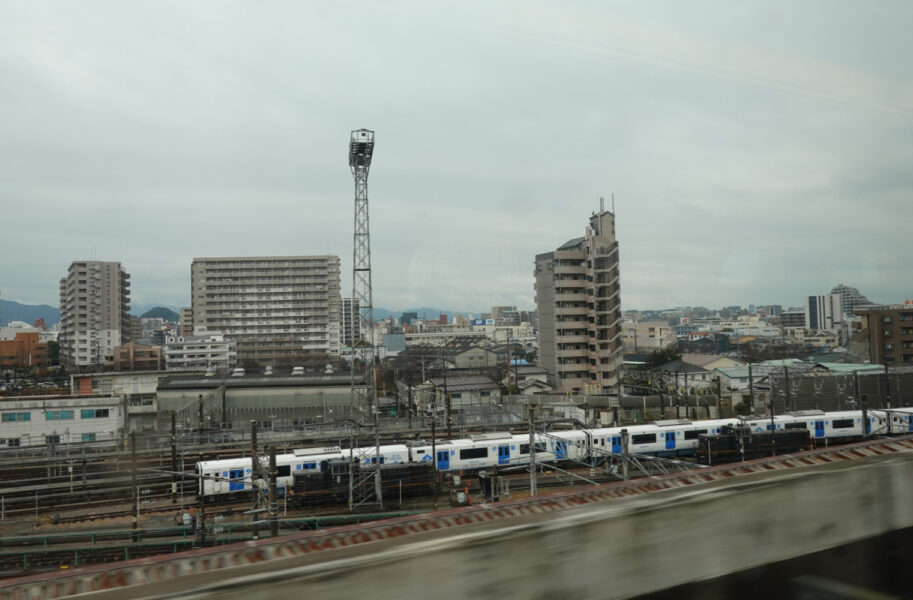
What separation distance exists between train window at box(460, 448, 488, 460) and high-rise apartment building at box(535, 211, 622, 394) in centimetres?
1049

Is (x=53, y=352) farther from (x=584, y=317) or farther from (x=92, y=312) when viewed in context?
(x=584, y=317)

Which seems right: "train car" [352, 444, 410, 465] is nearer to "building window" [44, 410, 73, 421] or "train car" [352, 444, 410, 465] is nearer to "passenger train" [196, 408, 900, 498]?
"passenger train" [196, 408, 900, 498]

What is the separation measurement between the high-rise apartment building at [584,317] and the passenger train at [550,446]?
8534mm

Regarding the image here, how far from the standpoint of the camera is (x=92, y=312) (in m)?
34.3

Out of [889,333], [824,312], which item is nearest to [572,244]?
[889,333]

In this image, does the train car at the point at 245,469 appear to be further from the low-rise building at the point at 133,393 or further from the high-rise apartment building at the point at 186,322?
the high-rise apartment building at the point at 186,322

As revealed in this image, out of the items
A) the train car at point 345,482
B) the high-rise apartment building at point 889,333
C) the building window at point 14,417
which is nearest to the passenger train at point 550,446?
the train car at point 345,482

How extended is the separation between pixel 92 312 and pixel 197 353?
7.60 m

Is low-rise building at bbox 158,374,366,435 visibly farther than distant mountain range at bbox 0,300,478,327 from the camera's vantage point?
No

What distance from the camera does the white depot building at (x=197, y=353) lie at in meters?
31.8

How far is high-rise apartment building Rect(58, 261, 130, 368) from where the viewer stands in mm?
32875

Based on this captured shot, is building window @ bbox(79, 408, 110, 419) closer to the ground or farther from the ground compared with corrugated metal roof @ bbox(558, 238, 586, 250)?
closer to the ground

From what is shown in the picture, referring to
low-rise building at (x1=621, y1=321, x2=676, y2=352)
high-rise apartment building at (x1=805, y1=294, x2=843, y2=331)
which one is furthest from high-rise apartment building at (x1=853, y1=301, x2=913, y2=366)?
low-rise building at (x1=621, y1=321, x2=676, y2=352)

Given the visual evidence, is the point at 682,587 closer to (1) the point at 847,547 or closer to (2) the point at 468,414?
(1) the point at 847,547
